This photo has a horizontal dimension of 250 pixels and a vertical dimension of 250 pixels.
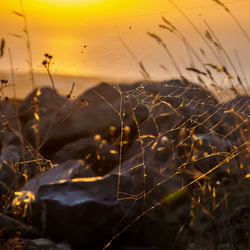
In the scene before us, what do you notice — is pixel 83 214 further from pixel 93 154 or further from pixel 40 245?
pixel 93 154

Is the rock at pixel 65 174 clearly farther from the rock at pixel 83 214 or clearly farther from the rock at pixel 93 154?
the rock at pixel 83 214

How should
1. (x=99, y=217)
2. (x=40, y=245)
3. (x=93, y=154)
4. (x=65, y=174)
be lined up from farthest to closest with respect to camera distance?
(x=93, y=154), (x=65, y=174), (x=99, y=217), (x=40, y=245)

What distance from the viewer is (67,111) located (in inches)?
197

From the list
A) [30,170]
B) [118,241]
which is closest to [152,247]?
[118,241]

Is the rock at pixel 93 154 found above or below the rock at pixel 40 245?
above

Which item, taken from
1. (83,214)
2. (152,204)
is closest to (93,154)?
(83,214)

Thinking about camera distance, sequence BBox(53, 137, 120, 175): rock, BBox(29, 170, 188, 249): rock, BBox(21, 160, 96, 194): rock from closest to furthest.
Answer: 1. BBox(29, 170, 188, 249): rock
2. BBox(21, 160, 96, 194): rock
3. BBox(53, 137, 120, 175): rock

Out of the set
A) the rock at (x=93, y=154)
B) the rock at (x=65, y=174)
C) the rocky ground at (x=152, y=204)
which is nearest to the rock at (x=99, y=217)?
the rocky ground at (x=152, y=204)

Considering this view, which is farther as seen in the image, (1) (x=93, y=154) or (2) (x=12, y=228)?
(1) (x=93, y=154)

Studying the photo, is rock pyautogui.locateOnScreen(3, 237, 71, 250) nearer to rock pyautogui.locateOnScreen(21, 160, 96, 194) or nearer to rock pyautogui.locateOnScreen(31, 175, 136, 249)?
rock pyautogui.locateOnScreen(31, 175, 136, 249)

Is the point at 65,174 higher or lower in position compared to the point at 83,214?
higher

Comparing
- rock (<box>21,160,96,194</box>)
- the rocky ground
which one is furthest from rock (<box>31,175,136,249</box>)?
rock (<box>21,160,96,194</box>)

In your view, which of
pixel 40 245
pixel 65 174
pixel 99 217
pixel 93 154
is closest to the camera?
pixel 40 245

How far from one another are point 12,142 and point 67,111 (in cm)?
72
